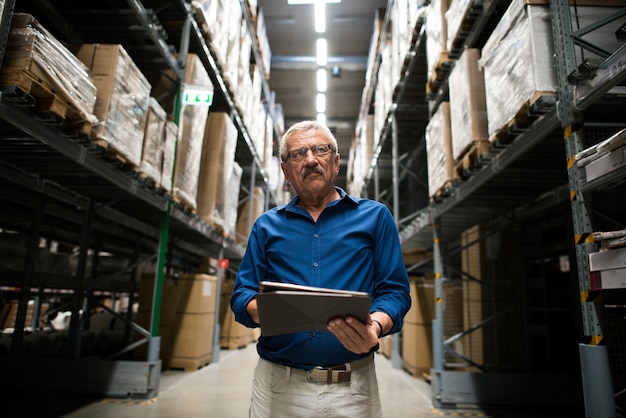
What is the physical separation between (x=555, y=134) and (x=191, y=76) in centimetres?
434

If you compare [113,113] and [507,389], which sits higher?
[113,113]

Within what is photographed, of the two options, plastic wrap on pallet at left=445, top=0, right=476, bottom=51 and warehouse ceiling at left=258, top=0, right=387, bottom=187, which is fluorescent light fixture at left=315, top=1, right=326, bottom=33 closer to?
warehouse ceiling at left=258, top=0, right=387, bottom=187

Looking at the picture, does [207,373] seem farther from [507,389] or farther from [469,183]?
[469,183]

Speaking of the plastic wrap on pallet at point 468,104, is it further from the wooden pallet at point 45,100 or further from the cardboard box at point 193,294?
the cardboard box at point 193,294

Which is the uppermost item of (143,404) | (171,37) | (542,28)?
(171,37)

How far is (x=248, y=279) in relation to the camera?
1.78m

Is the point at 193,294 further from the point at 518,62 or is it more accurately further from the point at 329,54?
the point at 329,54

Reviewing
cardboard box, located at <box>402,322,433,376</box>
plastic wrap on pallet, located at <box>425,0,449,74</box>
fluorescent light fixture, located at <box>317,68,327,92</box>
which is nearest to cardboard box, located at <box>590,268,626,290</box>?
plastic wrap on pallet, located at <box>425,0,449,74</box>

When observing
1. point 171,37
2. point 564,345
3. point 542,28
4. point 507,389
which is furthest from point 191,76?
point 564,345

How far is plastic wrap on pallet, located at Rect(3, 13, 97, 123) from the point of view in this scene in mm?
2781

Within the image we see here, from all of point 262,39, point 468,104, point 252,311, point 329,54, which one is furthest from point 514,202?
point 329,54

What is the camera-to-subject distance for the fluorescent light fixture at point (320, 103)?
15.7m

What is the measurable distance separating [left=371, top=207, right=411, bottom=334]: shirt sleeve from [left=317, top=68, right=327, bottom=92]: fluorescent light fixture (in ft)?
43.0

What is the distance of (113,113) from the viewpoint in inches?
151
